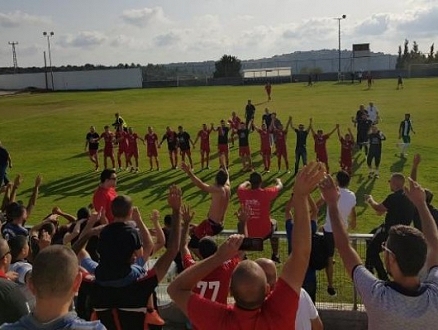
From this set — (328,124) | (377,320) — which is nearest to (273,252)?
(377,320)

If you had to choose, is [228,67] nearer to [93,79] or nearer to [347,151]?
[93,79]

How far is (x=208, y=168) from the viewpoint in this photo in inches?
787

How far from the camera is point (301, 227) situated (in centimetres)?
323

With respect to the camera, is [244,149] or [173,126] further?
[173,126]

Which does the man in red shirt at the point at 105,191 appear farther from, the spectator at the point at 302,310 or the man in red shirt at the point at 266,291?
the man in red shirt at the point at 266,291

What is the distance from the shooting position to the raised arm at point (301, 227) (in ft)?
10.2

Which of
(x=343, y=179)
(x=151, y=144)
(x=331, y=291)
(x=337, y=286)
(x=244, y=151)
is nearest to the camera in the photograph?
(x=331, y=291)

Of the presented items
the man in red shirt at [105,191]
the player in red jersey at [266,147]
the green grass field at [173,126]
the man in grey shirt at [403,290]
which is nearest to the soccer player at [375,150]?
the green grass field at [173,126]

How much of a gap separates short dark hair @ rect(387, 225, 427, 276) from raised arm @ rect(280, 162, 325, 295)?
555mm

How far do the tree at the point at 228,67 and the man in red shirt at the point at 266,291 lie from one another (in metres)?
85.0

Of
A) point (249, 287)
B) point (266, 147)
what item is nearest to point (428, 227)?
point (249, 287)

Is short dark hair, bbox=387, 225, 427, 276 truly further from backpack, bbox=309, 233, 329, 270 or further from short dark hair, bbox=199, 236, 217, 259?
backpack, bbox=309, 233, 329, 270

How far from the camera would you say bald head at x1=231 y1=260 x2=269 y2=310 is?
122 inches

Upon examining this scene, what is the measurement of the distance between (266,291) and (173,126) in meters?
29.4
